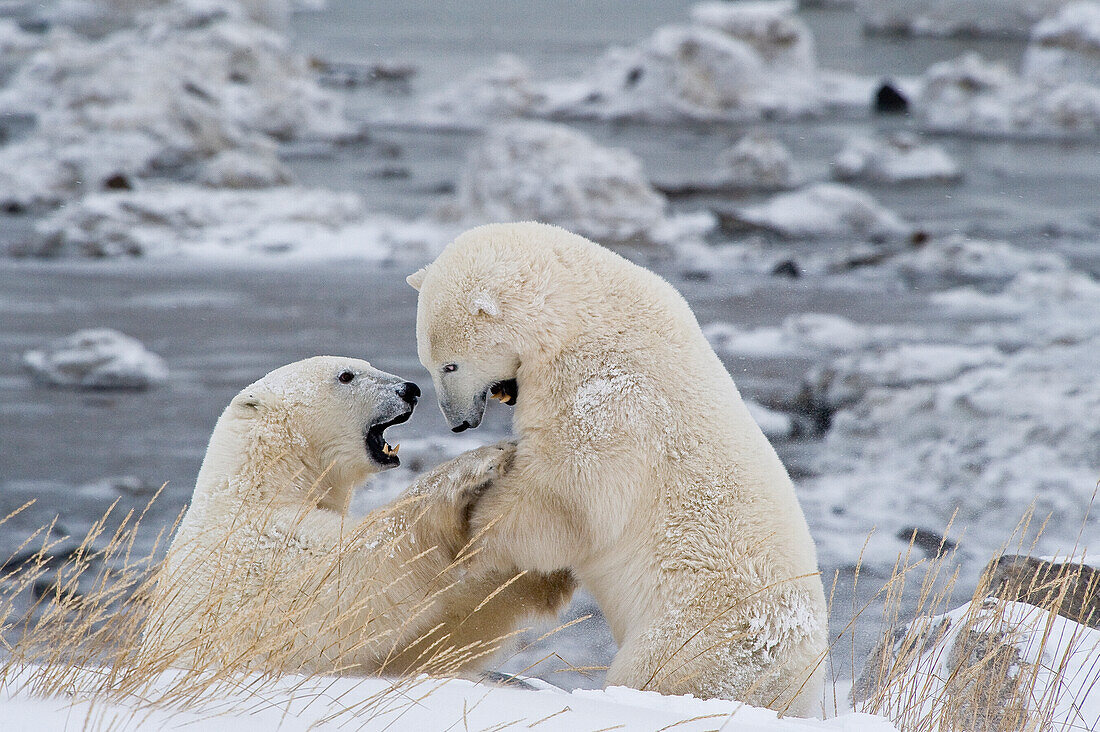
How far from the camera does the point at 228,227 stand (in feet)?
43.4

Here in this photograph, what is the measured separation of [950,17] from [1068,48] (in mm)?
12567

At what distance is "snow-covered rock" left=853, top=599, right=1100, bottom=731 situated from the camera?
2479 millimetres

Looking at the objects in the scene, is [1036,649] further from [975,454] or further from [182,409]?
[182,409]

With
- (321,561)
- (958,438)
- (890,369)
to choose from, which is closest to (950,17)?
(890,369)

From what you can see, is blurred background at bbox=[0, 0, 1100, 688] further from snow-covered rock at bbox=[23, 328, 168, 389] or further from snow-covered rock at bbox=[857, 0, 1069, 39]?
snow-covered rock at bbox=[857, 0, 1069, 39]

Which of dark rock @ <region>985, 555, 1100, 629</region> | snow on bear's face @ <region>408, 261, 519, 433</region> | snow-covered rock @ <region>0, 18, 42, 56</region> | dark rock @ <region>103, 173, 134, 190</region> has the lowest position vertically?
dark rock @ <region>985, 555, 1100, 629</region>

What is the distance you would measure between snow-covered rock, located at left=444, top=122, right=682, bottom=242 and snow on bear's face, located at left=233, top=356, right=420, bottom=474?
9.90 m

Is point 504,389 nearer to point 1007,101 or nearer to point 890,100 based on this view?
point 1007,101

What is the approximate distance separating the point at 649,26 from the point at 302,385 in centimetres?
3967

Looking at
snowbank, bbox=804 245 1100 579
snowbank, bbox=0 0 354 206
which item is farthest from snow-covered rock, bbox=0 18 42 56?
snowbank, bbox=804 245 1100 579

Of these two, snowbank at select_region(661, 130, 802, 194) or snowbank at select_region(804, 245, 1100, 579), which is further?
snowbank at select_region(661, 130, 802, 194)

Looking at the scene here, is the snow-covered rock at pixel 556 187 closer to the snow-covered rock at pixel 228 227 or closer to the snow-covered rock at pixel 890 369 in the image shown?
the snow-covered rock at pixel 228 227

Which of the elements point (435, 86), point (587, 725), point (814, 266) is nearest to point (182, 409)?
point (587, 725)

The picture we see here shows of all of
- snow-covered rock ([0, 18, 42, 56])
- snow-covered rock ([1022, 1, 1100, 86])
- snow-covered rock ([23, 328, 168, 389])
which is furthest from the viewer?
snow-covered rock ([0, 18, 42, 56])
